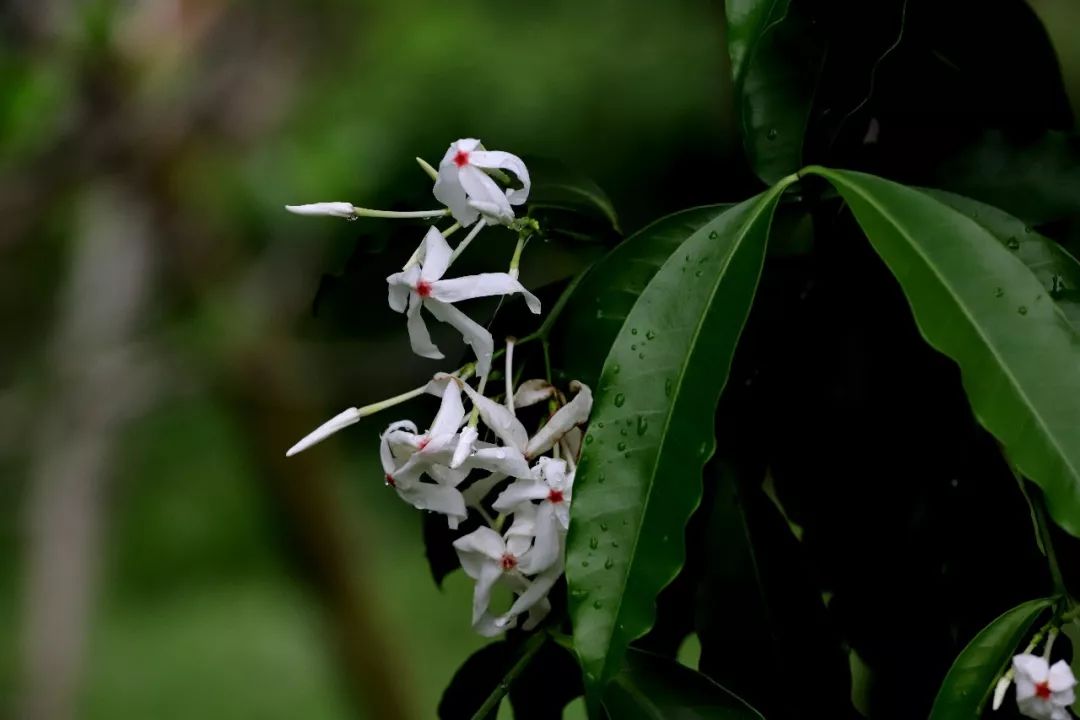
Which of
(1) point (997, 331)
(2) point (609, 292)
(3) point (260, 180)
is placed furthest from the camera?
(3) point (260, 180)

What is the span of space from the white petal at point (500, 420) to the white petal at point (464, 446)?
0.05 ft

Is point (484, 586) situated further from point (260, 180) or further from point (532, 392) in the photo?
point (260, 180)

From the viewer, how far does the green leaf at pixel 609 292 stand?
1.74 ft

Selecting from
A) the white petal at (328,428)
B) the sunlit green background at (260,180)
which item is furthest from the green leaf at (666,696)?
the sunlit green background at (260,180)

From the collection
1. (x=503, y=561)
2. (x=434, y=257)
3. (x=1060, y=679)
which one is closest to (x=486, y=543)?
(x=503, y=561)

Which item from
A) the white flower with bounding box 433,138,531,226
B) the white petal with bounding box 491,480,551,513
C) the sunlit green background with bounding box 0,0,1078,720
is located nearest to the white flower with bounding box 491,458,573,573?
the white petal with bounding box 491,480,551,513

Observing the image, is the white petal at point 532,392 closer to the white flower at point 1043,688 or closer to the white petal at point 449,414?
the white petal at point 449,414

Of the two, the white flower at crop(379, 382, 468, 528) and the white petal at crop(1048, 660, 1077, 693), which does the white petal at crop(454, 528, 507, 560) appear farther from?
the white petal at crop(1048, 660, 1077, 693)

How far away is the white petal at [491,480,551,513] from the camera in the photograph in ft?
1.51

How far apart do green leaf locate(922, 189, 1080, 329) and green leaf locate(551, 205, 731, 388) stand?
11 centimetres

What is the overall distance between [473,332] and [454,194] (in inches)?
2.2

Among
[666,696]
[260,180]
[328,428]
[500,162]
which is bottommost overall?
[260,180]

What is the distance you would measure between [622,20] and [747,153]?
7.72ft

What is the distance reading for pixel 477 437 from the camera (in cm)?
47
